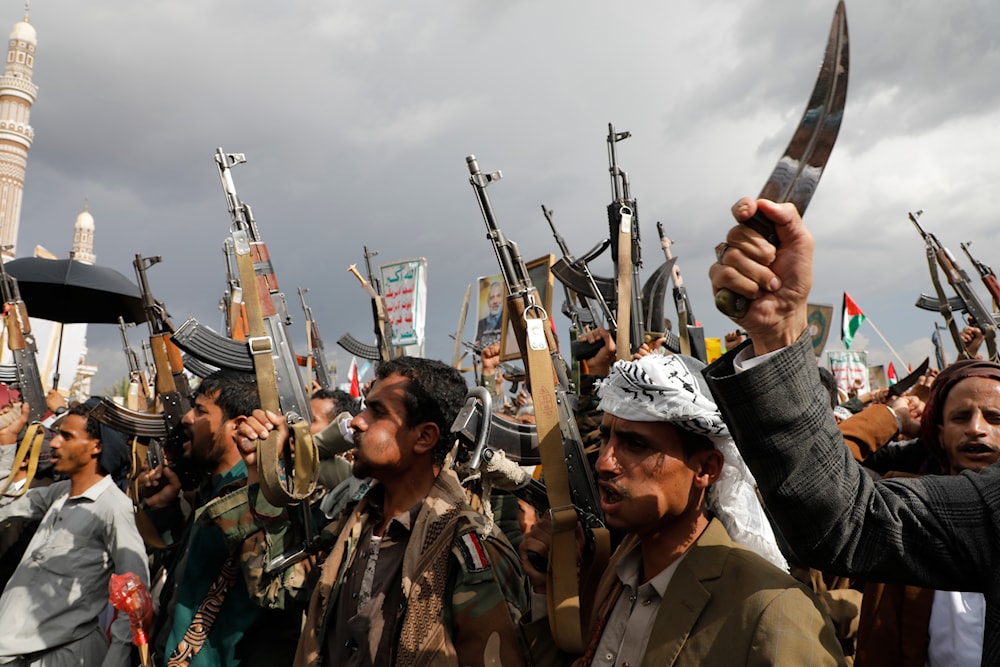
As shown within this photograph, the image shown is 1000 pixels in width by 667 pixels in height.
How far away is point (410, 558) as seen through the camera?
8.91 ft

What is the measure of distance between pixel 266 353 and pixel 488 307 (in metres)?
6.98

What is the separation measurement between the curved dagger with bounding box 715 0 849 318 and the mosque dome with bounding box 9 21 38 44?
254ft

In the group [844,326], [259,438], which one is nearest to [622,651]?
[259,438]

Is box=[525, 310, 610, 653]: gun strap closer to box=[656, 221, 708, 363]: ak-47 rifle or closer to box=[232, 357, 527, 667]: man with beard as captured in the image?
box=[232, 357, 527, 667]: man with beard

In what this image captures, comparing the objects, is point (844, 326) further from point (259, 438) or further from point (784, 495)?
point (784, 495)

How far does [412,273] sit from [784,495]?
9132 mm

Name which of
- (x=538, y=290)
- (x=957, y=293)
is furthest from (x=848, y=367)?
(x=538, y=290)

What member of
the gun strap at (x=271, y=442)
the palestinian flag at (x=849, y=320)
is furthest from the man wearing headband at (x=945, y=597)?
the palestinian flag at (x=849, y=320)

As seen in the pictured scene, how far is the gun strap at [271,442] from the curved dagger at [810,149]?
7.87 feet

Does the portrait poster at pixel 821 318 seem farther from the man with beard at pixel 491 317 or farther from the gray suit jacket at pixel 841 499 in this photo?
the gray suit jacket at pixel 841 499

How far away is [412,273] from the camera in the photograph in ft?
33.3

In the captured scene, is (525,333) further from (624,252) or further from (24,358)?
(24,358)

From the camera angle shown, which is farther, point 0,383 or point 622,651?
point 0,383

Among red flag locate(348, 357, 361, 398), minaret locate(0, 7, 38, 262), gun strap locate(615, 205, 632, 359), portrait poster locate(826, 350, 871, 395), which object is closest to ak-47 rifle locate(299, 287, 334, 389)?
red flag locate(348, 357, 361, 398)
